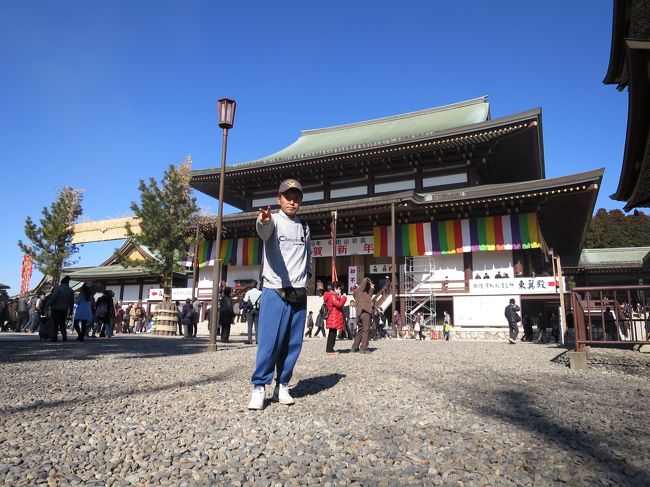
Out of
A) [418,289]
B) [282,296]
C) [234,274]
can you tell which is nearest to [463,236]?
[418,289]

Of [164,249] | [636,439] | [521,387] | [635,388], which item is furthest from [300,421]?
[164,249]

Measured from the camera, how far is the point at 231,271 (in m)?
22.8

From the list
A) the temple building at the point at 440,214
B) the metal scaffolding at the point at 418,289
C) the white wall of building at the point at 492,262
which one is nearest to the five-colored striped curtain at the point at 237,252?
the temple building at the point at 440,214

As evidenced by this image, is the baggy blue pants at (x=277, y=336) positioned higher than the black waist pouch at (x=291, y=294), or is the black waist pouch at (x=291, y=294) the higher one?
the black waist pouch at (x=291, y=294)

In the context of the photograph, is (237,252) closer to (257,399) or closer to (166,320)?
(166,320)

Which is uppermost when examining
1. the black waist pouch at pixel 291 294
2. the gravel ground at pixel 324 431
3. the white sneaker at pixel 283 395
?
the black waist pouch at pixel 291 294

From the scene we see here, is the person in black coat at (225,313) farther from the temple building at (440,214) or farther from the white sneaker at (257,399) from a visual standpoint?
the white sneaker at (257,399)

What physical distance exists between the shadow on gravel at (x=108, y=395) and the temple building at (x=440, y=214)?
930 centimetres

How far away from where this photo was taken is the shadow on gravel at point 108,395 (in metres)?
3.08

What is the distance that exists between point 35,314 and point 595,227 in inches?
1862

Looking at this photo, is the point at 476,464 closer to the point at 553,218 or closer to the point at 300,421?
the point at 300,421

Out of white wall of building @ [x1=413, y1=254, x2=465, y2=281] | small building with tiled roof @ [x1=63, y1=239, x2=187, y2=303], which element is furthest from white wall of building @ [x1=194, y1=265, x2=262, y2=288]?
white wall of building @ [x1=413, y1=254, x2=465, y2=281]

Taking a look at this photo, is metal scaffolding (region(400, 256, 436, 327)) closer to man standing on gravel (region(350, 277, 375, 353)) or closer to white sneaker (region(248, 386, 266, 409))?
man standing on gravel (region(350, 277, 375, 353))

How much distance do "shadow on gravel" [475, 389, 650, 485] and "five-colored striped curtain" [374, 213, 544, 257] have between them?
14.3 m
